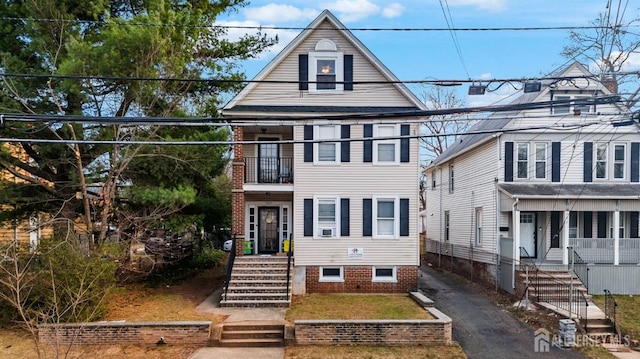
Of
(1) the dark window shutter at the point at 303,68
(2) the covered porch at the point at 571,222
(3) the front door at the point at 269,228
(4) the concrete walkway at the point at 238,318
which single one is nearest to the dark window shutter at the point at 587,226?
(2) the covered porch at the point at 571,222

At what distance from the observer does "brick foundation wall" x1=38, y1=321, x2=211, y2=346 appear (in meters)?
10.0

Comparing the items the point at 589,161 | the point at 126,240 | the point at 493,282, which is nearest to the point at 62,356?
the point at 126,240

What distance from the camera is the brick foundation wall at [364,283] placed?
14.7 m

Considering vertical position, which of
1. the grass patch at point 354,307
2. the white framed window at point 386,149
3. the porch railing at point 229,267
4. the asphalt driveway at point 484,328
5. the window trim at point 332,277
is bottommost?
the asphalt driveway at point 484,328

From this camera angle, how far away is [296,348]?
995 centimetres

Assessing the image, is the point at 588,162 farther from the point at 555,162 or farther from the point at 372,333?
the point at 372,333

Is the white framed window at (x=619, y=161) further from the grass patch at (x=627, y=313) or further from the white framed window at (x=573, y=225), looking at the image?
the grass patch at (x=627, y=313)

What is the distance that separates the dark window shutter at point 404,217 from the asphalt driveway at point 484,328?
2600 mm

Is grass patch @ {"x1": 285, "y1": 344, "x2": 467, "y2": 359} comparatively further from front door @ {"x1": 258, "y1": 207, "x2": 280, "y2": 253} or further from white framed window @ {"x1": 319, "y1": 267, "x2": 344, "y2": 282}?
front door @ {"x1": 258, "y1": 207, "x2": 280, "y2": 253}

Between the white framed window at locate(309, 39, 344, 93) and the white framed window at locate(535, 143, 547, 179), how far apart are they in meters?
8.27

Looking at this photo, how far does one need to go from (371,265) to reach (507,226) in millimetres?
6222

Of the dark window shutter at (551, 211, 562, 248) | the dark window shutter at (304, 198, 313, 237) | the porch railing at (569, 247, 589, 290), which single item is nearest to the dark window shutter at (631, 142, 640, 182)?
the dark window shutter at (551, 211, 562, 248)

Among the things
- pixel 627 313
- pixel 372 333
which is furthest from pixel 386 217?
pixel 627 313

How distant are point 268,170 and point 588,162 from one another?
41.2 feet
